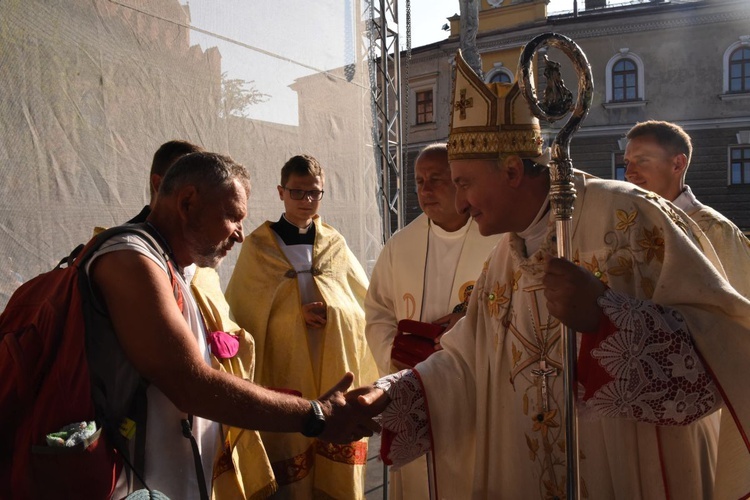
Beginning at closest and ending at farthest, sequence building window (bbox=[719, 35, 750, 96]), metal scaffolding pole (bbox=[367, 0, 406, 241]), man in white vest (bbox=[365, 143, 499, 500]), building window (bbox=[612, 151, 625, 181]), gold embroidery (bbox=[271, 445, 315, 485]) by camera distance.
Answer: man in white vest (bbox=[365, 143, 499, 500]), gold embroidery (bbox=[271, 445, 315, 485]), metal scaffolding pole (bbox=[367, 0, 406, 241]), building window (bbox=[719, 35, 750, 96]), building window (bbox=[612, 151, 625, 181])

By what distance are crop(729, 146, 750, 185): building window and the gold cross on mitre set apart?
25.1 meters

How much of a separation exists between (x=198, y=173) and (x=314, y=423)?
955 mm

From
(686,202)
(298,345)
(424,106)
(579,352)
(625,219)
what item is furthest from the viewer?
(424,106)

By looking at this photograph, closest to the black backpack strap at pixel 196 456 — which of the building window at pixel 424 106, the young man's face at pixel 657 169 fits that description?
the young man's face at pixel 657 169

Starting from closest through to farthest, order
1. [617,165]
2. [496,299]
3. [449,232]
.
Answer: [496,299] → [449,232] → [617,165]

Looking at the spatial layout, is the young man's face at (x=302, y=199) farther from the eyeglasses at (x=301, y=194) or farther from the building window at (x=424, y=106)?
the building window at (x=424, y=106)

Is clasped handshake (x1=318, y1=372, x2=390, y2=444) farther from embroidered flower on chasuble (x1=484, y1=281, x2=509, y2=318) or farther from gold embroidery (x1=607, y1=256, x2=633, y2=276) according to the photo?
gold embroidery (x1=607, y1=256, x2=633, y2=276)

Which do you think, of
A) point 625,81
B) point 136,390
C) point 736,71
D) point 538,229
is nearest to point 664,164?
point 538,229

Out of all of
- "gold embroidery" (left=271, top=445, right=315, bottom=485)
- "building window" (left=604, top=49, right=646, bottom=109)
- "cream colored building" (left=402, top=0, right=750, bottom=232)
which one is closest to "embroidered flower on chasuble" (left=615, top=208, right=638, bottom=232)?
"gold embroidery" (left=271, top=445, right=315, bottom=485)

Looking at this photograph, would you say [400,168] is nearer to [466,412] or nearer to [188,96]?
[188,96]

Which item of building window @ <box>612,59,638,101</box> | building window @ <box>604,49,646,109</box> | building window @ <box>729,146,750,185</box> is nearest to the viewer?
building window @ <box>729,146,750,185</box>

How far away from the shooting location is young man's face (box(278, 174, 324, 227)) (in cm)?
476

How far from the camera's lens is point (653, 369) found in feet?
6.09

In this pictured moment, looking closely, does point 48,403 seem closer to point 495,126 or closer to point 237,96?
point 495,126
